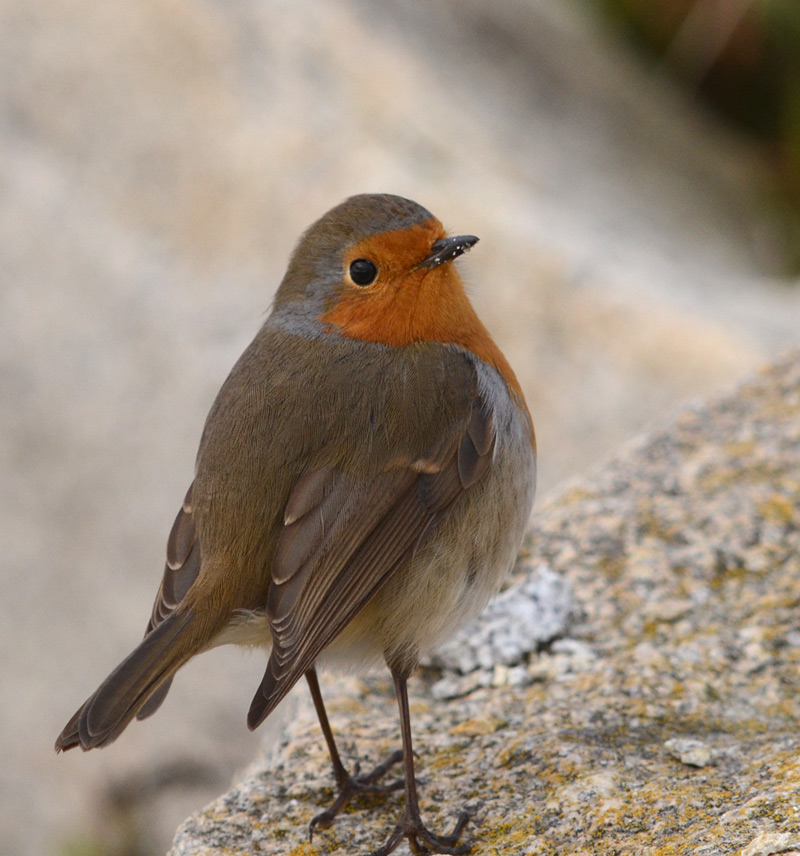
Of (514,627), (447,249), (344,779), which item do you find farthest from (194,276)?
(344,779)

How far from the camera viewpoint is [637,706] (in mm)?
3186

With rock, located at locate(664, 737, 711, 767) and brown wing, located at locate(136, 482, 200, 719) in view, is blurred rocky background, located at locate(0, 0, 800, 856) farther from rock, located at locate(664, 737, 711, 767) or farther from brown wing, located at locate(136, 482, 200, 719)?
rock, located at locate(664, 737, 711, 767)

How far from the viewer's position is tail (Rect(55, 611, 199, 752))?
8.84ft

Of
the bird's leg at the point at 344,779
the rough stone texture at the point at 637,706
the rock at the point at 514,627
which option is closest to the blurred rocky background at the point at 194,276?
the rough stone texture at the point at 637,706

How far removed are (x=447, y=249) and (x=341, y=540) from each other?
0.94 meters

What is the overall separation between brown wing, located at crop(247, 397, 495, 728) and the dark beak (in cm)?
54

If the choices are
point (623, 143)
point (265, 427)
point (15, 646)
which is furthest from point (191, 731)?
point (623, 143)

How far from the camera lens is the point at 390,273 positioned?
11.1ft

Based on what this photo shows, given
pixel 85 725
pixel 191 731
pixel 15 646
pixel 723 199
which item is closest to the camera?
pixel 85 725

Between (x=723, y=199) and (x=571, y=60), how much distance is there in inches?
57.6

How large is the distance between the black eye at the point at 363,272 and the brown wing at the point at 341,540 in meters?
0.57

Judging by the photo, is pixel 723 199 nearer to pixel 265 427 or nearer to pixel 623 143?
pixel 623 143

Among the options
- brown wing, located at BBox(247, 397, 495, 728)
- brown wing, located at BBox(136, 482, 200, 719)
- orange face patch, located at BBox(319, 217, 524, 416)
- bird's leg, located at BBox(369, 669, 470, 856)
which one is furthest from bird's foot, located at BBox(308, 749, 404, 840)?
orange face patch, located at BBox(319, 217, 524, 416)

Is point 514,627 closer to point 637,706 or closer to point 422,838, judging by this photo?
point 637,706
